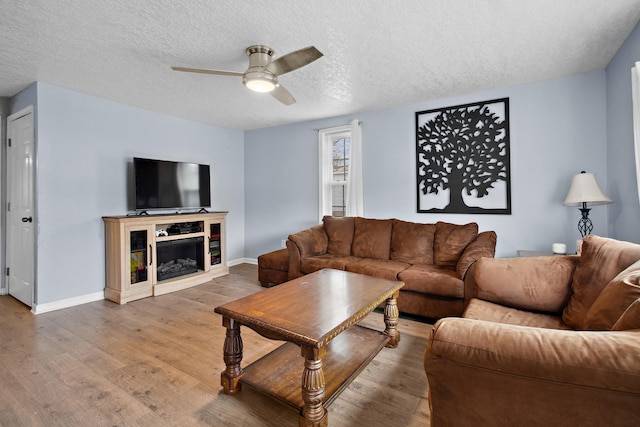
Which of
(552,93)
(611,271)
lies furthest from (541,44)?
(611,271)

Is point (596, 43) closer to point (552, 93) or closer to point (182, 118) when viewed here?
point (552, 93)

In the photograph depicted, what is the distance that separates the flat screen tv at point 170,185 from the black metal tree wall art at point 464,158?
3148 millimetres

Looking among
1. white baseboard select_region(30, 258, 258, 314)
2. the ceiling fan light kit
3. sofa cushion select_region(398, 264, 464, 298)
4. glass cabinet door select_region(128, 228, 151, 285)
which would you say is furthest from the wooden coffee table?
white baseboard select_region(30, 258, 258, 314)

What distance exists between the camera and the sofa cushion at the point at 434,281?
2.72 metres

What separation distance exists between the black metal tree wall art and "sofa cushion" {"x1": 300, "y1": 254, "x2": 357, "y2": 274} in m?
1.29

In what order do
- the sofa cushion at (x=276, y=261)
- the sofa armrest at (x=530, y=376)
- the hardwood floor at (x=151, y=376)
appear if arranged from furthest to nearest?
the sofa cushion at (x=276, y=261) < the hardwood floor at (x=151, y=376) < the sofa armrest at (x=530, y=376)

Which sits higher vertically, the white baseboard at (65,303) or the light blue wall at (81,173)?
the light blue wall at (81,173)

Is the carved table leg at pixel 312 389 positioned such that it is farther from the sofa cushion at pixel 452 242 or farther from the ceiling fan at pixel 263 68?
the sofa cushion at pixel 452 242

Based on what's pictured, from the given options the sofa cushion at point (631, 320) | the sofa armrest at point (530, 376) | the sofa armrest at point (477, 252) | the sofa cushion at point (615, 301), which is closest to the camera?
the sofa armrest at point (530, 376)

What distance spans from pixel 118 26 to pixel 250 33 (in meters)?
0.94

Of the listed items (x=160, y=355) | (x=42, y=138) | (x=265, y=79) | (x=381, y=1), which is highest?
(x=381, y=1)

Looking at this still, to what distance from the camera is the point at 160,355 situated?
2.29m

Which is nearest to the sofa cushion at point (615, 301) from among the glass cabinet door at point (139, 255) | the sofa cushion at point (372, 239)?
the sofa cushion at point (372, 239)

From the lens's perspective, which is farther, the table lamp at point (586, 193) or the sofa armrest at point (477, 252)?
the sofa armrest at point (477, 252)
